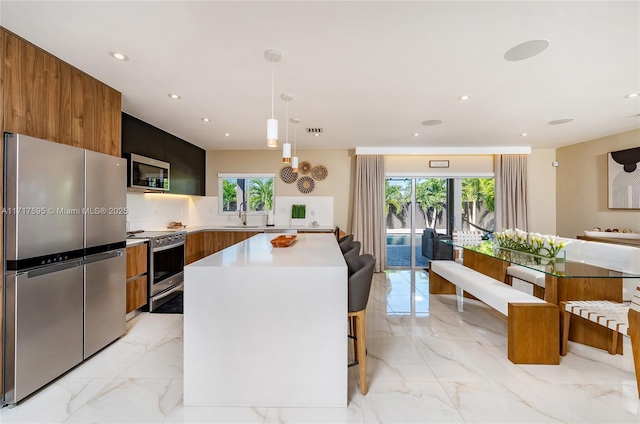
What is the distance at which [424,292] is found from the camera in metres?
4.01

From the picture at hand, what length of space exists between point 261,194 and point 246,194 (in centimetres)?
31

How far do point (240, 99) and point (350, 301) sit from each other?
2367 millimetres

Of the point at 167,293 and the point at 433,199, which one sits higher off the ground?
the point at 433,199

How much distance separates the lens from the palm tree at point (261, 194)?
5562 mm

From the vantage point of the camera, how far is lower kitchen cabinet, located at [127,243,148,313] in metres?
2.87

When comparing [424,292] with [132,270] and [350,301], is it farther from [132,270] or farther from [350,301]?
[132,270]

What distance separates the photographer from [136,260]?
→ 2.97 metres

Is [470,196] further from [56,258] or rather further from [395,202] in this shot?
[56,258]

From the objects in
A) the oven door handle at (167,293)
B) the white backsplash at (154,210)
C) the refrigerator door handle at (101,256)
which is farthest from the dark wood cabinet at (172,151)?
the oven door handle at (167,293)

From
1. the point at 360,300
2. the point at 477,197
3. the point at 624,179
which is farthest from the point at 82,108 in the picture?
the point at 624,179

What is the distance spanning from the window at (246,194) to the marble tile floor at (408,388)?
3.12 meters

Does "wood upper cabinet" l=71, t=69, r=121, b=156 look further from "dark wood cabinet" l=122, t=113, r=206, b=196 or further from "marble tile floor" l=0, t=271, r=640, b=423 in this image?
"marble tile floor" l=0, t=271, r=640, b=423

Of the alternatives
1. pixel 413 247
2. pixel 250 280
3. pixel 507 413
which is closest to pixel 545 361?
pixel 507 413

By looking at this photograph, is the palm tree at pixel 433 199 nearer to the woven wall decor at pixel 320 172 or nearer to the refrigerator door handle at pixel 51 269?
the woven wall decor at pixel 320 172
